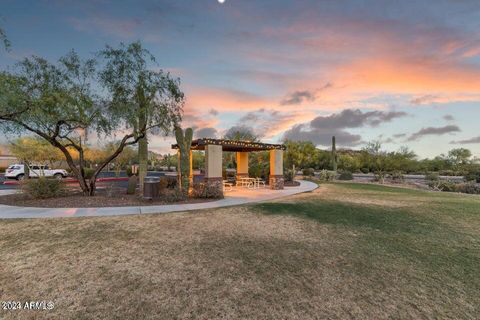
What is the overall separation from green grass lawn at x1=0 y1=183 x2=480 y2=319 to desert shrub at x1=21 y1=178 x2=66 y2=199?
16.3 feet

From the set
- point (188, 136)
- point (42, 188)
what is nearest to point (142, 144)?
point (188, 136)

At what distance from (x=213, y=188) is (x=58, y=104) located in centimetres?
851

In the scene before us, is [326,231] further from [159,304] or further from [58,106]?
[58,106]

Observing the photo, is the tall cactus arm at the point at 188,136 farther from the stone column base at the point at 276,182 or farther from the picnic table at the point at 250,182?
the stone column base at the point at 276,182

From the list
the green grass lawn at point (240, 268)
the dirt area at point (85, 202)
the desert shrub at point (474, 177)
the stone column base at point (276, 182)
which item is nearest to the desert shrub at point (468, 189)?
the desert shrub at point (474, 177)

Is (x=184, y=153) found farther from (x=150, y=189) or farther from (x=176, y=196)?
(x=150, y=189)

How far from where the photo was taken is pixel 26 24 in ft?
39.0

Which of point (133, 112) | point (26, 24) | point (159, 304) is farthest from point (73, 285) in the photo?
point (26, 24)

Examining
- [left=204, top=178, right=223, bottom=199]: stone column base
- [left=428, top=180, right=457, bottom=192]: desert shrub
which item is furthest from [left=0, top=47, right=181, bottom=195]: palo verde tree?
[left=428, top=180, right=457, bottom=192]: desert shrub

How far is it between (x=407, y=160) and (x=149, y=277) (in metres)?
38.0

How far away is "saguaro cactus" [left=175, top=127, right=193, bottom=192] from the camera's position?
13.5 metres

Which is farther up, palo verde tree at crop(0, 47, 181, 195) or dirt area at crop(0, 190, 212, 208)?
palo verde tree at crop(0, 47, 181, 195)

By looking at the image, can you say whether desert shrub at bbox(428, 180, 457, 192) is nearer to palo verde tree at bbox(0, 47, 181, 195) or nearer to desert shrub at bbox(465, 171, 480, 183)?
desert shrub at bbox(465, 171, 480, 183)

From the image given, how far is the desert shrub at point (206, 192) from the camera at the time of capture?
13384mm
